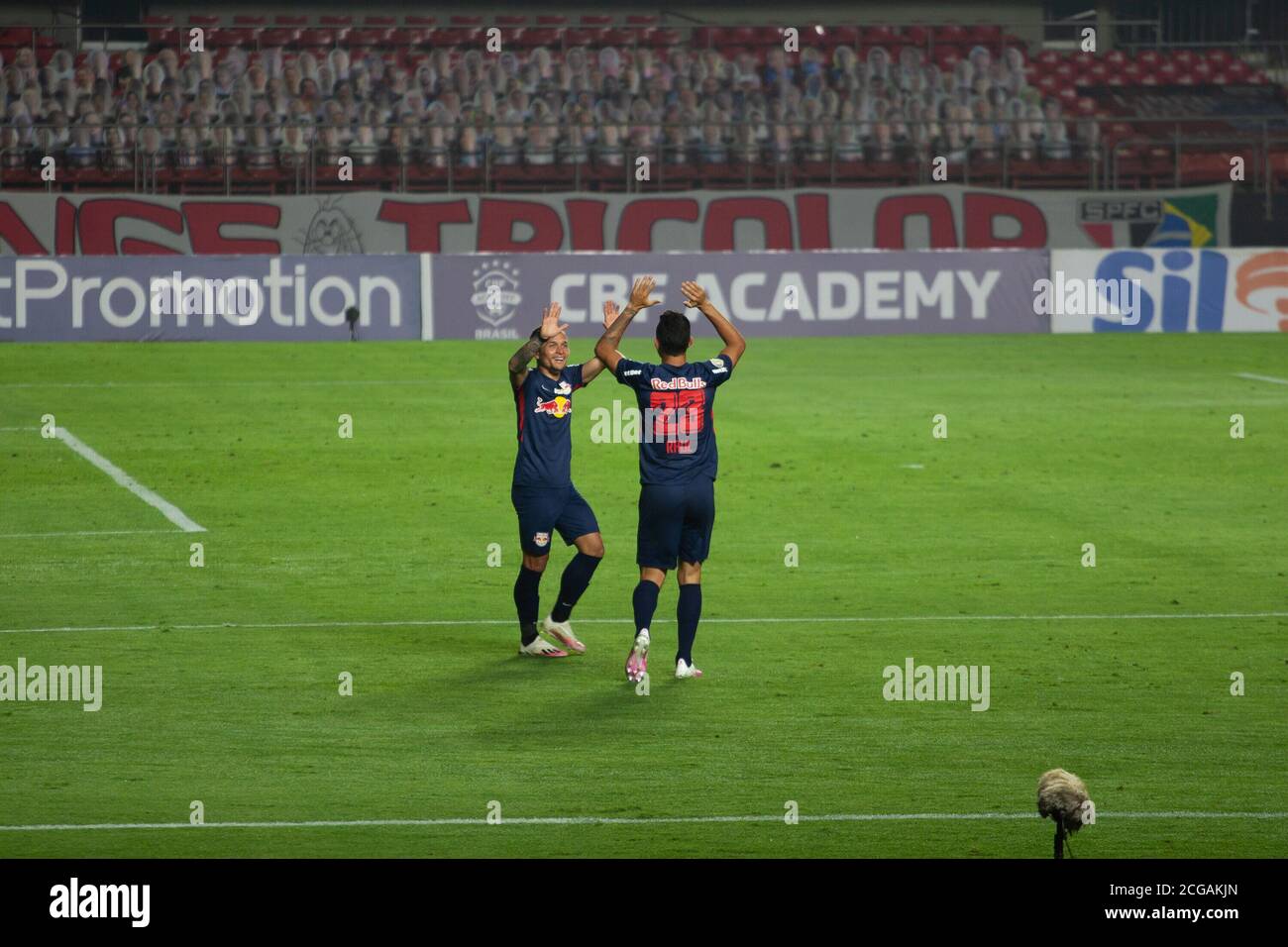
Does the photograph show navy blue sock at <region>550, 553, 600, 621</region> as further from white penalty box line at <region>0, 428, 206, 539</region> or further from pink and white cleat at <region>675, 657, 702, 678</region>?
white penalty box line at <region>0, 428, 206, 539</region>

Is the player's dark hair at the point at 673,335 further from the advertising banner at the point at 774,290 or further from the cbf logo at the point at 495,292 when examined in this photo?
the cbf logo at the point at 495,292

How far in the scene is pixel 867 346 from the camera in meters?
32.9

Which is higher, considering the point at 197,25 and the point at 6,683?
the point at 197,25

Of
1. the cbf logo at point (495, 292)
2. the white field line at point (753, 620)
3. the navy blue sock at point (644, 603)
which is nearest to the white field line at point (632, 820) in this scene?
the navy blue sock at point (644, 603)

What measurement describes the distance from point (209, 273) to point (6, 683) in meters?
22.4

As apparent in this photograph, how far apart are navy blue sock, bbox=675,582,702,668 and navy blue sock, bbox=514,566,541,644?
1120mm

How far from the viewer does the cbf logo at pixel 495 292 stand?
33406 mm

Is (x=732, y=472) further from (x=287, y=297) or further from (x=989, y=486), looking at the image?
(x=287, y=297)

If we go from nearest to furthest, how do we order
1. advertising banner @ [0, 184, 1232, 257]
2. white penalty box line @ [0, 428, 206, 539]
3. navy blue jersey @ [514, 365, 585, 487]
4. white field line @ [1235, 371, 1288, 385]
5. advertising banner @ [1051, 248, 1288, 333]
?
navy blue jersey @ [514, 365, 585, 487], white penalty box line @ [0, 428, 206, 539], white field line @ [1235, 371, 1288, 385], advertising banner @ [1051, 248, 1288, 333], advertising banner @ [0, 184, 1232, 257]

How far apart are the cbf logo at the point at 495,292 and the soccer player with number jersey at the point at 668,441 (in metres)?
22.4

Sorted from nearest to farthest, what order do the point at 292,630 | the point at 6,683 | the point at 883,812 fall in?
the point at 883,812, the point at 6,683, the point at 292,630

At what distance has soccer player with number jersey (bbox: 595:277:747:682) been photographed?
36.3ft

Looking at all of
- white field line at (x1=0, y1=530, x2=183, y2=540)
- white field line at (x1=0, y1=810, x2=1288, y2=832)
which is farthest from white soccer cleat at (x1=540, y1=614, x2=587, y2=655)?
white field line at (x1=0, y1=530, x2=183, y2=540)
